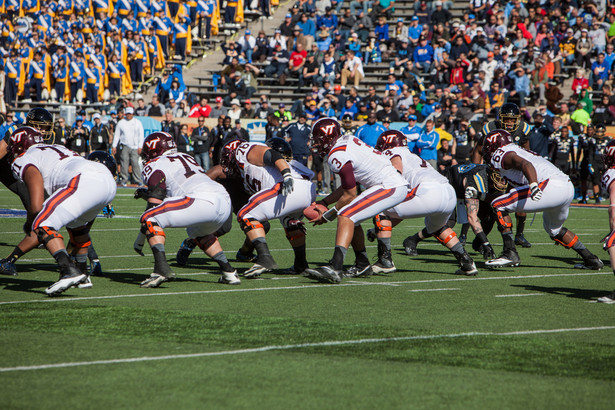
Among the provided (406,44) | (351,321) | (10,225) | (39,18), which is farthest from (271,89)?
(351,321)

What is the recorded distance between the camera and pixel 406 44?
28.9m

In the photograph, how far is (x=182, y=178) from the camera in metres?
8.97

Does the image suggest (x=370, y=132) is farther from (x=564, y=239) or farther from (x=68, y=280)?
(x=68, y=280)

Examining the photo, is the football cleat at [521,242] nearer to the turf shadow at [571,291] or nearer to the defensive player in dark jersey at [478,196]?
the defensive player in dark jersey at [478,196]

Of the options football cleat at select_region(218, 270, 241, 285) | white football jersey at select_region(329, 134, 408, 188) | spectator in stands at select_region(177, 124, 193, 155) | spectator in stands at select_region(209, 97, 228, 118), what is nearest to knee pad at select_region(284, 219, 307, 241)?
white football jersey at select_region(329, 134, 408, 188)

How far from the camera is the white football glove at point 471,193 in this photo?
38.1ft

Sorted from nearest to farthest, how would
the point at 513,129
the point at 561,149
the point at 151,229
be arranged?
the point at 151,229, the point at 513,129, the point at 561,149

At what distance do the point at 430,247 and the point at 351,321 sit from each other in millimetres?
6340

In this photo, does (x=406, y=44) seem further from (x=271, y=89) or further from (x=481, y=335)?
(x=481, y=335)

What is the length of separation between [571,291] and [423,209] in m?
1.92

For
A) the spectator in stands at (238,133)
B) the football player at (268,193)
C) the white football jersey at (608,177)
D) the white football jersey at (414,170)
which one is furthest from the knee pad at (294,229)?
the spectator in stands at (238,133)

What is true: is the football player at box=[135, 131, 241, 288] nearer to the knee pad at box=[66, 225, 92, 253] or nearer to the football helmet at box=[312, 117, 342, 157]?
the knee pad at box=[66, 225, 92, 253]

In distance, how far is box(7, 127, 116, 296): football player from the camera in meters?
7.97

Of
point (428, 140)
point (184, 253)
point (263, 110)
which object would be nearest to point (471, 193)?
point (184, 253)
